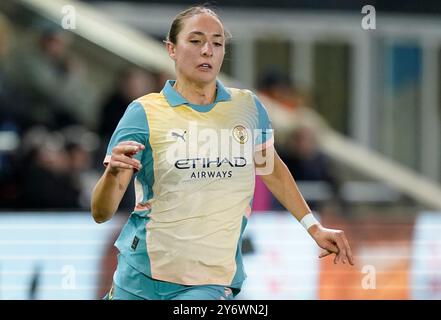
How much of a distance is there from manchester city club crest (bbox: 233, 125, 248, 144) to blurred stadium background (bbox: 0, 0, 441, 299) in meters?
1.62

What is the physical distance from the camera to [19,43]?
8.50 metres

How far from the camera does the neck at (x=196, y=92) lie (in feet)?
13.3

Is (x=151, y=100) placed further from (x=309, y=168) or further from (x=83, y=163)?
(x=309, y=168)

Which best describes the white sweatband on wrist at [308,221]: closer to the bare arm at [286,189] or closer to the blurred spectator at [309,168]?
the bare arm at [286,189]

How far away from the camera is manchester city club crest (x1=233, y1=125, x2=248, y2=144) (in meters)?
4.07

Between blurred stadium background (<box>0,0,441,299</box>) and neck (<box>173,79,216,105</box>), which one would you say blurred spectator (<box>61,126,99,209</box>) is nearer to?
blurred stadium background (<box>0,0,441,299</box>)

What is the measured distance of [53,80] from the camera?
814cm

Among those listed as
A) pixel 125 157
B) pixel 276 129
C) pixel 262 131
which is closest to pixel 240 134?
pixel 262 131

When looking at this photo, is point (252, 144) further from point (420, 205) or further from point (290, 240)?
point (420, 205)

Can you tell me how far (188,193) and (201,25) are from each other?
0.59 m

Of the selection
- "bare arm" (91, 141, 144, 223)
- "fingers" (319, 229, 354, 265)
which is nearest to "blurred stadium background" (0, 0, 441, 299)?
"fingers" (319, 229, 354, 265)
